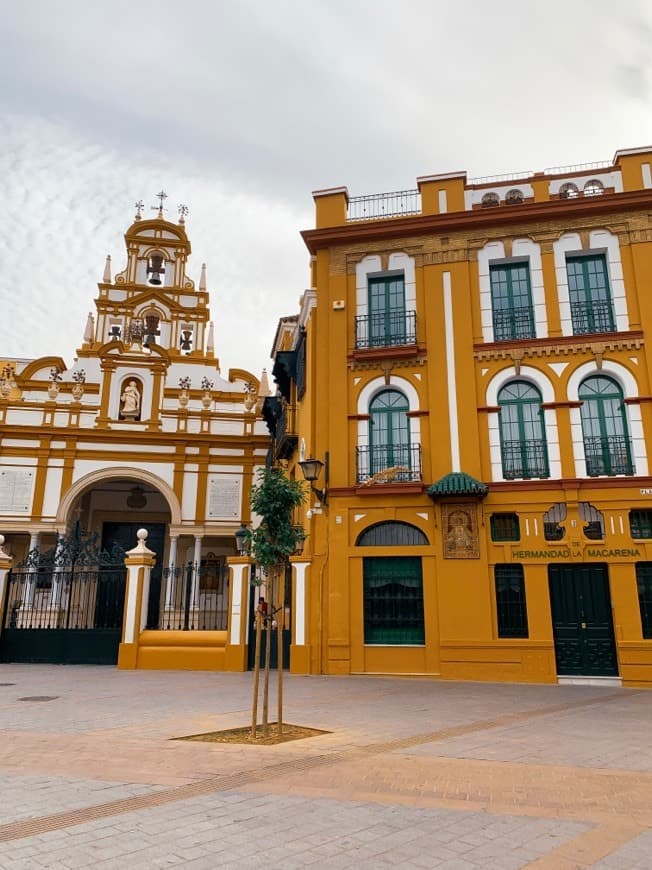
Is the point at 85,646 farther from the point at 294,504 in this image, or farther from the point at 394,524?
the point at 294,504

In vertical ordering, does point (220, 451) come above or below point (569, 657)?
above

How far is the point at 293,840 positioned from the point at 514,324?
15.3 metres

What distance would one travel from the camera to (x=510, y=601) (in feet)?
53.0

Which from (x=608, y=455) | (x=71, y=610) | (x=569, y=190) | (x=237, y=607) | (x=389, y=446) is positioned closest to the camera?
(x=608, y=455)

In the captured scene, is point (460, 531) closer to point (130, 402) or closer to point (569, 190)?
point (569, 190)

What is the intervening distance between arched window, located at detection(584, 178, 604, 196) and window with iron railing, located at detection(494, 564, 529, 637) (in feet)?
34.6

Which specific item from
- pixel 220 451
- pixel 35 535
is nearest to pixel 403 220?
pixel 220 451

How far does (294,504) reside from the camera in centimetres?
941

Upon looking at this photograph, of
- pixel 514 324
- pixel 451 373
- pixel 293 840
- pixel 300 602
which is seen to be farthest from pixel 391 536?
pixel 293 840

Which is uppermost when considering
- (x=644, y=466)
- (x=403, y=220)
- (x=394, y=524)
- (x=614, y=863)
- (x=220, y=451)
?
(x=403, y=220)

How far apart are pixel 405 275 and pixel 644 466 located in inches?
320

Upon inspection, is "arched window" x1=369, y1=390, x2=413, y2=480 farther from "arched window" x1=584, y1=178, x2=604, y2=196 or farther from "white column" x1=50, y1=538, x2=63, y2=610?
"white column" x1=50, y1=538, x2=63, y2=610

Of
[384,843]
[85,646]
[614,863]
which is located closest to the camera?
[614,863]

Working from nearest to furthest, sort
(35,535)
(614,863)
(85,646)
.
→ (614,863), (85,646), (35,535)
